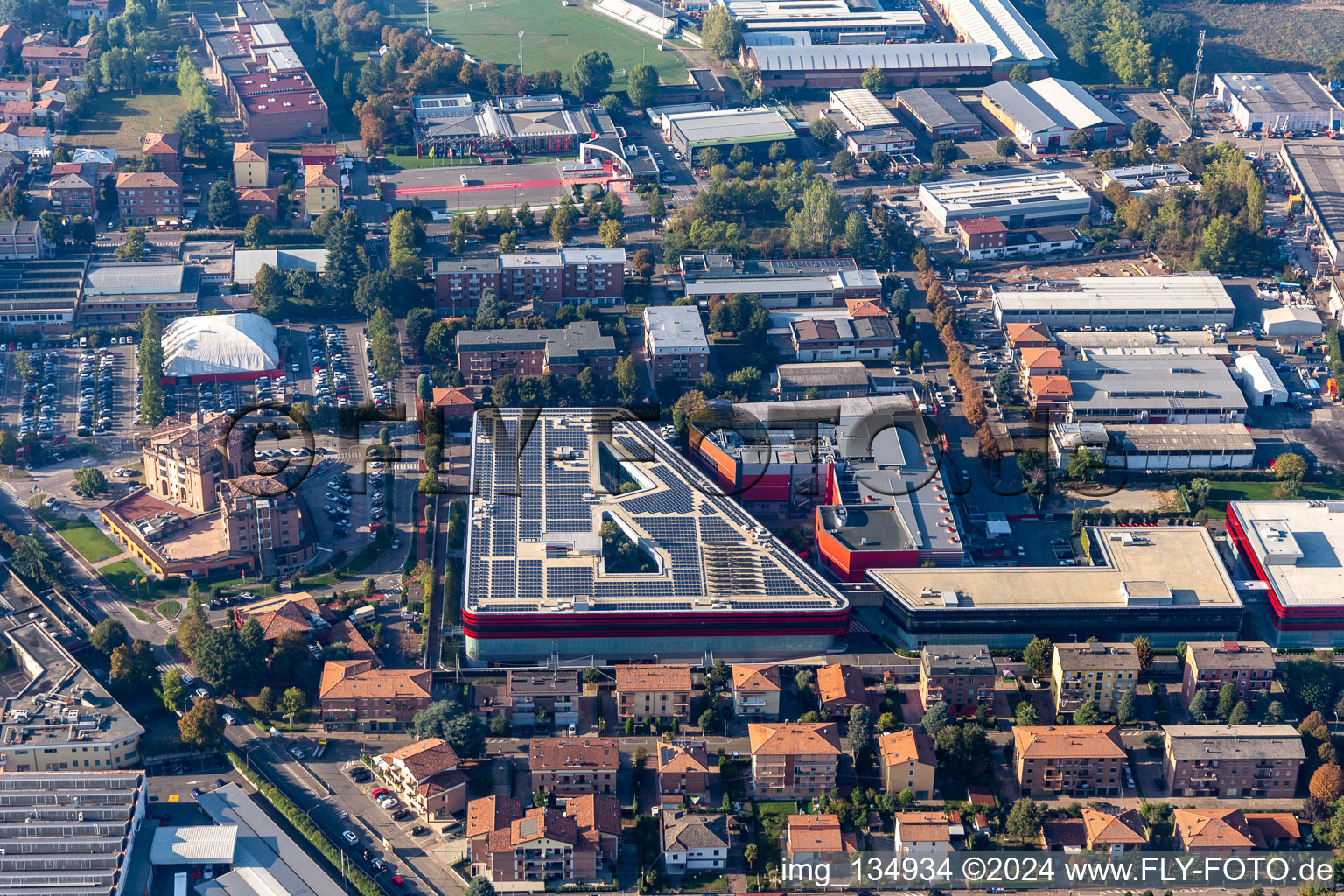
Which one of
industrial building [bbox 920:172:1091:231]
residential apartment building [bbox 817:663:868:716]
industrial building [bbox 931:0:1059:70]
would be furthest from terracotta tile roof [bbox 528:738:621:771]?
industrial building [bbox 931:0:1059:70]

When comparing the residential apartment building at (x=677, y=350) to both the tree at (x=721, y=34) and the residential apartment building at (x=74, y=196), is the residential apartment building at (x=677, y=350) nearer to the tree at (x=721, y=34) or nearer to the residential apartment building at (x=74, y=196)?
the residential apartment building at (x=74, y=196)

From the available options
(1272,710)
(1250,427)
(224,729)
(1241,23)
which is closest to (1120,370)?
(1250,427)

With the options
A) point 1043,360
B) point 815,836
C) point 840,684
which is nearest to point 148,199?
point 1043,360

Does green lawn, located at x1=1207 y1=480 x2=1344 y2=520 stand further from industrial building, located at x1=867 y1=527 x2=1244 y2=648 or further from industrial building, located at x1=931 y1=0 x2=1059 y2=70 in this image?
industrial building, located at x1=931 y1=0 x2=1059 y2=70

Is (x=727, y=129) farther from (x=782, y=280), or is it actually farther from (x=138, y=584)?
(x=138, y=584)

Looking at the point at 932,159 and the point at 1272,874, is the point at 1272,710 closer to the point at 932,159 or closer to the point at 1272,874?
the point at 1272,874

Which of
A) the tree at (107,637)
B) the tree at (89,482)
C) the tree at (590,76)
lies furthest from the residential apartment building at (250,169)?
the tree at (107,637)
